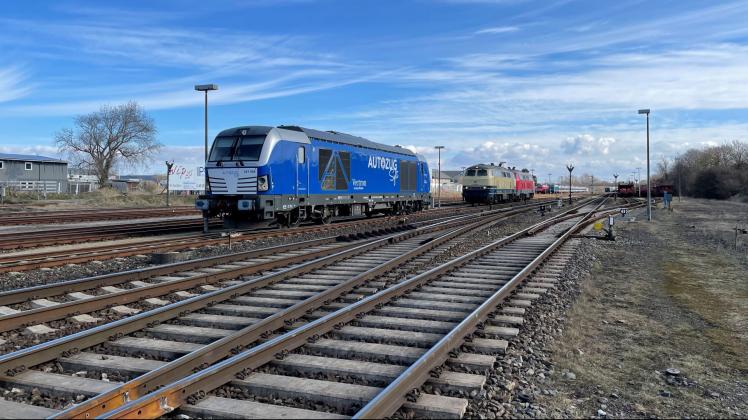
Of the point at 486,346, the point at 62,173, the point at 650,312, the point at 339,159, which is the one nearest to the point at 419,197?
the point at 339,159

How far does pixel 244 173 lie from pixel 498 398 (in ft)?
44.3

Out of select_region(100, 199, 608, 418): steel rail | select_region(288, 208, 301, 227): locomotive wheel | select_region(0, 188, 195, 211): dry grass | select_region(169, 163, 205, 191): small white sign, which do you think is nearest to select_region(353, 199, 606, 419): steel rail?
select_region(100, 199, 608, 418): steel rail

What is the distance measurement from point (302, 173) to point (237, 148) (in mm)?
2346

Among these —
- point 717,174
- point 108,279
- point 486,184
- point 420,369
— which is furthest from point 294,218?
point 717,174

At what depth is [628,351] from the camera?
20.8 ft

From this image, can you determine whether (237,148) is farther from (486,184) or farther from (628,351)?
(486,184)

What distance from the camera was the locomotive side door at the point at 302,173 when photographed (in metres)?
18.4

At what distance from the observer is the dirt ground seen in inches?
190

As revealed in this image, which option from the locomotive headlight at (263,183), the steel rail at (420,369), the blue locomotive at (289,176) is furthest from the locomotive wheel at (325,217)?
the steel rail at (420,369)

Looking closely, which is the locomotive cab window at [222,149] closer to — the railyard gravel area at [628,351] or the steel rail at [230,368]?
the railyard gravel area at [628,351]

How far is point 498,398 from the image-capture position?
15.4 feet

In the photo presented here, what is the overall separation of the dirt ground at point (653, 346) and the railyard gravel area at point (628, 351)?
1cm

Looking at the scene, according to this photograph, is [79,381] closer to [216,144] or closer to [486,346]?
[486,346]

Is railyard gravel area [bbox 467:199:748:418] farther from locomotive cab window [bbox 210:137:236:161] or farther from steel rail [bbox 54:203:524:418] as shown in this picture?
locomotive cab window [bbox 210:137:236:161]
